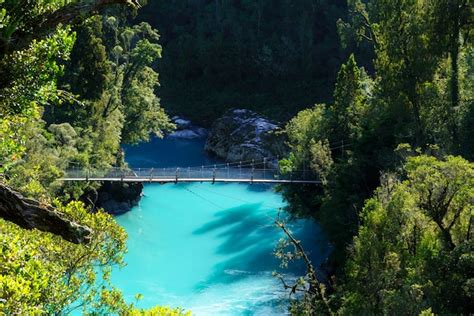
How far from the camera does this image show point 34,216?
303 cm

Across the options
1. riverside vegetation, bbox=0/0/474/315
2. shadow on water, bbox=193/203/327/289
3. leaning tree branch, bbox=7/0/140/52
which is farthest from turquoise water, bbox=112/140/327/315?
leaning tree branch, bbox=7/0/140/52

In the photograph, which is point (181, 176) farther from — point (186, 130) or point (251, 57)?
point (251, 57)

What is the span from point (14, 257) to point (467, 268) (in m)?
5.67

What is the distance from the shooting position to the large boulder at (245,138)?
24.3 meters

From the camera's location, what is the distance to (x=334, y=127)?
16109 mm

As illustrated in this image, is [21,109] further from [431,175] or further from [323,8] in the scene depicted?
[323,8]

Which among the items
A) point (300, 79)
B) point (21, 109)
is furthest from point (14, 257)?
point (300, 79)

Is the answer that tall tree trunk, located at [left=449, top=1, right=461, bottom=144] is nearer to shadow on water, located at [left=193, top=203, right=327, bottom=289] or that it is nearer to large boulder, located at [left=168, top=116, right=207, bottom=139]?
shadow on water, located at [left=193, top=203, right=327, bottom=289]

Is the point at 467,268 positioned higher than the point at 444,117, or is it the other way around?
the point at 444,117

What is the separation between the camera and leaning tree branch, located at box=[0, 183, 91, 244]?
301 centimetres

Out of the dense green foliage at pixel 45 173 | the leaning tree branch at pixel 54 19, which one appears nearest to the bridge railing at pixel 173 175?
the dense green foliage at pixel 45 173

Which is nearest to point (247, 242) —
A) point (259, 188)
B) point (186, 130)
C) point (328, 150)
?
point (328, 150)

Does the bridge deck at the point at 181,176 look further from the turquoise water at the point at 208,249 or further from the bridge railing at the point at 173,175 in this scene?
the turquoise water at the point at 208,249

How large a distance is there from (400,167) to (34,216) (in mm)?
9525
